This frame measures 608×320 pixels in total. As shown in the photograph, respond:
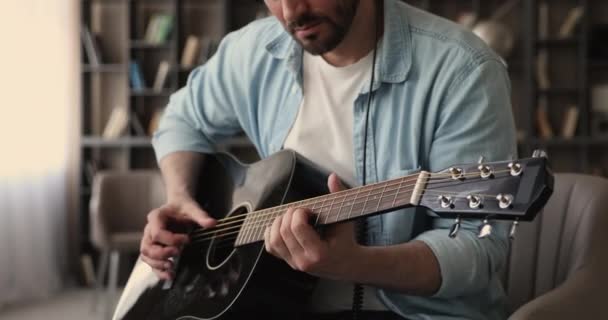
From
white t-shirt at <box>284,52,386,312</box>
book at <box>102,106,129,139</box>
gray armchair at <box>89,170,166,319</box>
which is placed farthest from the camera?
book at <box>102,106,129,139</box>

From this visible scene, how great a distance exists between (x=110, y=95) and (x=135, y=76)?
35 centimetres

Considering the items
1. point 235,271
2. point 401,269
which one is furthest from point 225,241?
point 401,269

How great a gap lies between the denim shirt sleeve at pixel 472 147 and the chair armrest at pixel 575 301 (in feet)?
0.35

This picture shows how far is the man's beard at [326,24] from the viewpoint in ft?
4.21

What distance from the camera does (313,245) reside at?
3.43ft

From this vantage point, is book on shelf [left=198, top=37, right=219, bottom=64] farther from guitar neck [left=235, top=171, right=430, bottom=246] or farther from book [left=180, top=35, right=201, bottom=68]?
guitar neck [left=235, top=171, right=430, bottom=246]

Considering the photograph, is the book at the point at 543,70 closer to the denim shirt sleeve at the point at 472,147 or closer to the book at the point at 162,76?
the book at the point at 162,76

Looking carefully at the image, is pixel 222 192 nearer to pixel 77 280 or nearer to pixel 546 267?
pixel 546 267

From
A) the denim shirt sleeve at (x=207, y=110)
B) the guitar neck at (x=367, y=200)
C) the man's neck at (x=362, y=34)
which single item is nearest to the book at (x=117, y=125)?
the denim shirt sleeve at (x=207, y=110)

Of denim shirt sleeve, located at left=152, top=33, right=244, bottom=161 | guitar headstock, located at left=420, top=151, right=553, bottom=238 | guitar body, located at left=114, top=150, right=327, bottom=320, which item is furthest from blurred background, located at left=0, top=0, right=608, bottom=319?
guitar headstock, located at left=420, top=151, right=553, bottom=238

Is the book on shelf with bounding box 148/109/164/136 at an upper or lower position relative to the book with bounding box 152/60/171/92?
lower

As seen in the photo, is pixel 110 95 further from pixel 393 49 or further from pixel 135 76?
pixel 393 49

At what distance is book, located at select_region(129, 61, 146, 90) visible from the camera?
4.54m

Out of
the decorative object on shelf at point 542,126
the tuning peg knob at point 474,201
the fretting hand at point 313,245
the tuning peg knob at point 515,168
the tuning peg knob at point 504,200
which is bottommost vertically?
the decorative object on shelf at point 542,126
